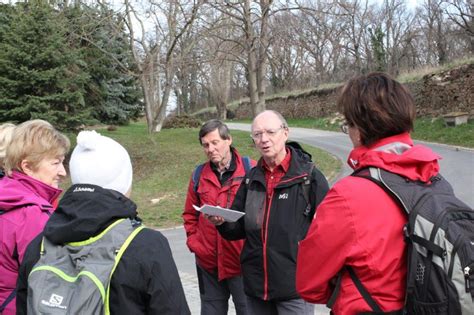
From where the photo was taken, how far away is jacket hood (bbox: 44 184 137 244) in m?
1.83

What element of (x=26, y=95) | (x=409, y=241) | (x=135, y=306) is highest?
(x=26, y=95)

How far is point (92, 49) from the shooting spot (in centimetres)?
2417

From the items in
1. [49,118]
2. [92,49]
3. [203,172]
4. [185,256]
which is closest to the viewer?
[203,172]

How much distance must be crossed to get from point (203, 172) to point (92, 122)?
15.0 m

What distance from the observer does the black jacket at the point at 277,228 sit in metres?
3.06

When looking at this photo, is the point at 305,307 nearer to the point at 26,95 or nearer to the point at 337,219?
the point at 337,219

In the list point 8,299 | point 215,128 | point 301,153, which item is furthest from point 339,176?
point 8,299

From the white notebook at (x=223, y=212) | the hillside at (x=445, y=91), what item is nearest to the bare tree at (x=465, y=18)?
the hillside at (x=445, y=91)

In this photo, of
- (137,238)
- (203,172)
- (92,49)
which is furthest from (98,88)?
(137,238)

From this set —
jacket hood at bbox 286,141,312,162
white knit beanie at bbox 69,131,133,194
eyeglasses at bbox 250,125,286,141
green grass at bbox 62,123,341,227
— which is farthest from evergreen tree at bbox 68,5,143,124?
white knit beanie at bbox 69,131,133,194

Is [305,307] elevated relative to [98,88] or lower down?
lower down

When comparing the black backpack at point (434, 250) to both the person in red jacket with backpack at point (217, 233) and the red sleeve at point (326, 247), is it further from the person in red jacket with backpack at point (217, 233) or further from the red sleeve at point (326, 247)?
the person in red jacket with backpack at point (217, 233)

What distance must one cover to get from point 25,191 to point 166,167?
15573 millimetres

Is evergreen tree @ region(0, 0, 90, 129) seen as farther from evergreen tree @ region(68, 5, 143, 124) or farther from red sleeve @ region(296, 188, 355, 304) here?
red sleeve @ region(296, 188, 355, 304)
